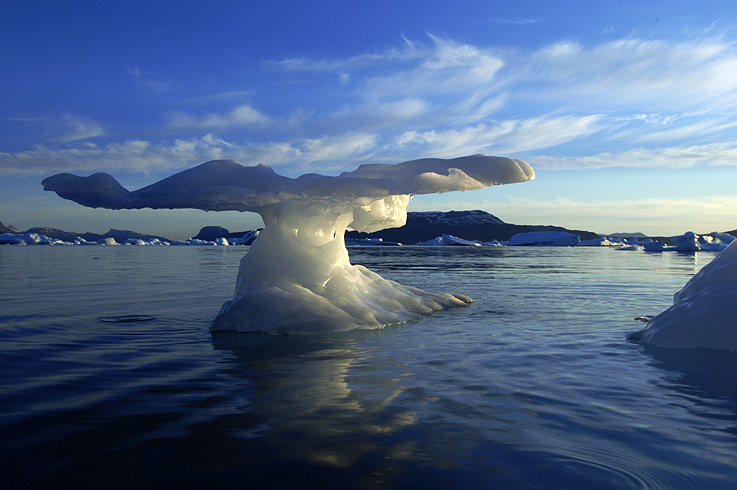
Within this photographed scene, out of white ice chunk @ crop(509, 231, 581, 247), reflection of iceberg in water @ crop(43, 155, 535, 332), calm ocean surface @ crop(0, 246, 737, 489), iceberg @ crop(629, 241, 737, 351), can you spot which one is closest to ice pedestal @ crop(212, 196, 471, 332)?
reflection of iceberg in water @ crop(43, 155, 535, 332)

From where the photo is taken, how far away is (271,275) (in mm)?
8516

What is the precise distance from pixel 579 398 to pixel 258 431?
2658mm

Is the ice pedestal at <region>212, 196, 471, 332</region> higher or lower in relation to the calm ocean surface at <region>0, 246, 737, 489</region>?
higher

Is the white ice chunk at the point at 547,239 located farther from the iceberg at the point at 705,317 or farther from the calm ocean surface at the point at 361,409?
the calm ocean surface at the point at 361,409

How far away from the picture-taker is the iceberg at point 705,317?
630 cm

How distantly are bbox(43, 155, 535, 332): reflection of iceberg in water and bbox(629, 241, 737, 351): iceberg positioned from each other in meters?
2.73

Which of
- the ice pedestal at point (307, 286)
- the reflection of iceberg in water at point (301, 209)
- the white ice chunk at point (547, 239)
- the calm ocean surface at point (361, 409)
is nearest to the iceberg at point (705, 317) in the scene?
the calm ocean surface at point (361, 409)

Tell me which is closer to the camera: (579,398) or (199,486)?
(199,486)

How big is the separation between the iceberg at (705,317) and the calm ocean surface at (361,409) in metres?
0.40

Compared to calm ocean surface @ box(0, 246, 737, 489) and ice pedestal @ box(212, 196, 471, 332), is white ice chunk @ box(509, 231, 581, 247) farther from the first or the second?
calm ocean surface @ box(0, 246, 737, 489)

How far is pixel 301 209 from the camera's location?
8883mm

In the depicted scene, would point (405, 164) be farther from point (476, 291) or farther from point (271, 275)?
point (476, 291)

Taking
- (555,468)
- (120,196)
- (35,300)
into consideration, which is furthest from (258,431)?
(35,300)

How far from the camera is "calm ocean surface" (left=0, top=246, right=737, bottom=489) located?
2.86m
